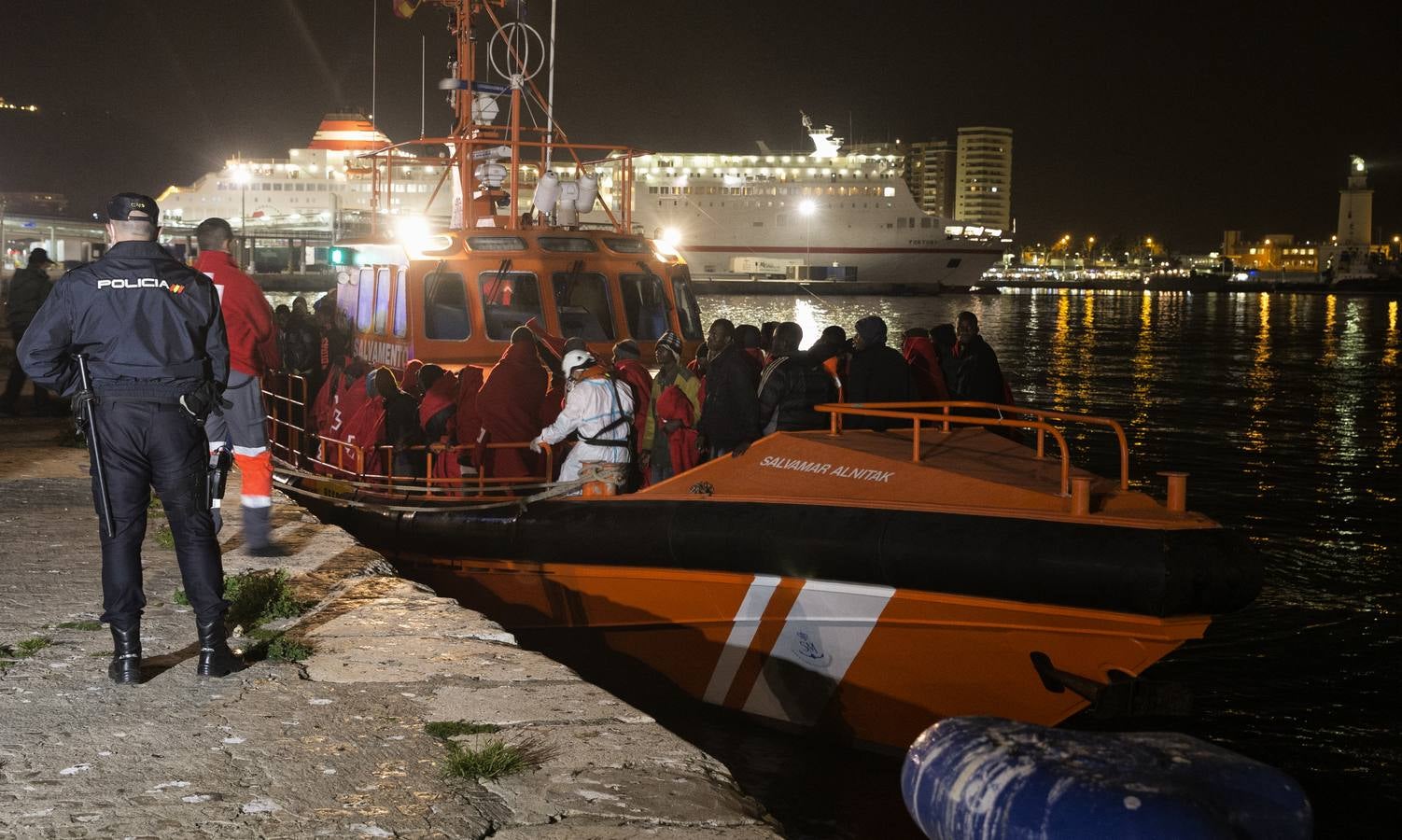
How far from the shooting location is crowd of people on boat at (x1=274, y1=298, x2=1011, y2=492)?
770cm

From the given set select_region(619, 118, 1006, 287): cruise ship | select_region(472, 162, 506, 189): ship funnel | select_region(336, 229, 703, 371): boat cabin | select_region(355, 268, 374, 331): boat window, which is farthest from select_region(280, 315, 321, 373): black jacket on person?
select_region(619, 118, 1006, 287): cruise ship

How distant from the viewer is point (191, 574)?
15.6 ft

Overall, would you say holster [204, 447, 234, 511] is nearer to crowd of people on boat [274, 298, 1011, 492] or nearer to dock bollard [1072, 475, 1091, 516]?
crowd of people on boat [274, 298, 1011, 492]

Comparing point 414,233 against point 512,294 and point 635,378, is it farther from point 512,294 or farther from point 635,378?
point 635,378

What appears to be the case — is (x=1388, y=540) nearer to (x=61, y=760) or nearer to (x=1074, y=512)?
(x=1074, y=512)

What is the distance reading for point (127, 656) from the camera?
4.73 m

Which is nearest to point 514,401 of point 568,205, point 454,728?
point 568,205

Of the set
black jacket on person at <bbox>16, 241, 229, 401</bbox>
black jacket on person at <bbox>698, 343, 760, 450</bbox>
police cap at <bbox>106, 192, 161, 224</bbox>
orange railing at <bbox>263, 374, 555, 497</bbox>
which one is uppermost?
police cap at <bbox>106, 192, 161, 224</bbox>

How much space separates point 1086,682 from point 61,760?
3.96 meters

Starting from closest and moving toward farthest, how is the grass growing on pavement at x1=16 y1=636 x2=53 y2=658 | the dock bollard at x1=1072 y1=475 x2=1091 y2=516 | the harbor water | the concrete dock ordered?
the concrete dock → the grass growing on pavement at x1=16 y1=636 x2=53 y2=658 → the dock bollard at x1=1072 y1=475 x2=1091 y2=516 → the harbor water

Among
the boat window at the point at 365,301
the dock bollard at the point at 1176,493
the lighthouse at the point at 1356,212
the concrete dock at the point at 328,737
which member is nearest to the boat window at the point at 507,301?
the boat window at the point at 365,301

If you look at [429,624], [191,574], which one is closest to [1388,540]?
[429,624]

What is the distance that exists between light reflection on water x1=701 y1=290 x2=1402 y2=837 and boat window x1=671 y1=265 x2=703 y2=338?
14.0 ft

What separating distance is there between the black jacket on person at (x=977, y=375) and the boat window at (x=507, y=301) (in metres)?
3.24
